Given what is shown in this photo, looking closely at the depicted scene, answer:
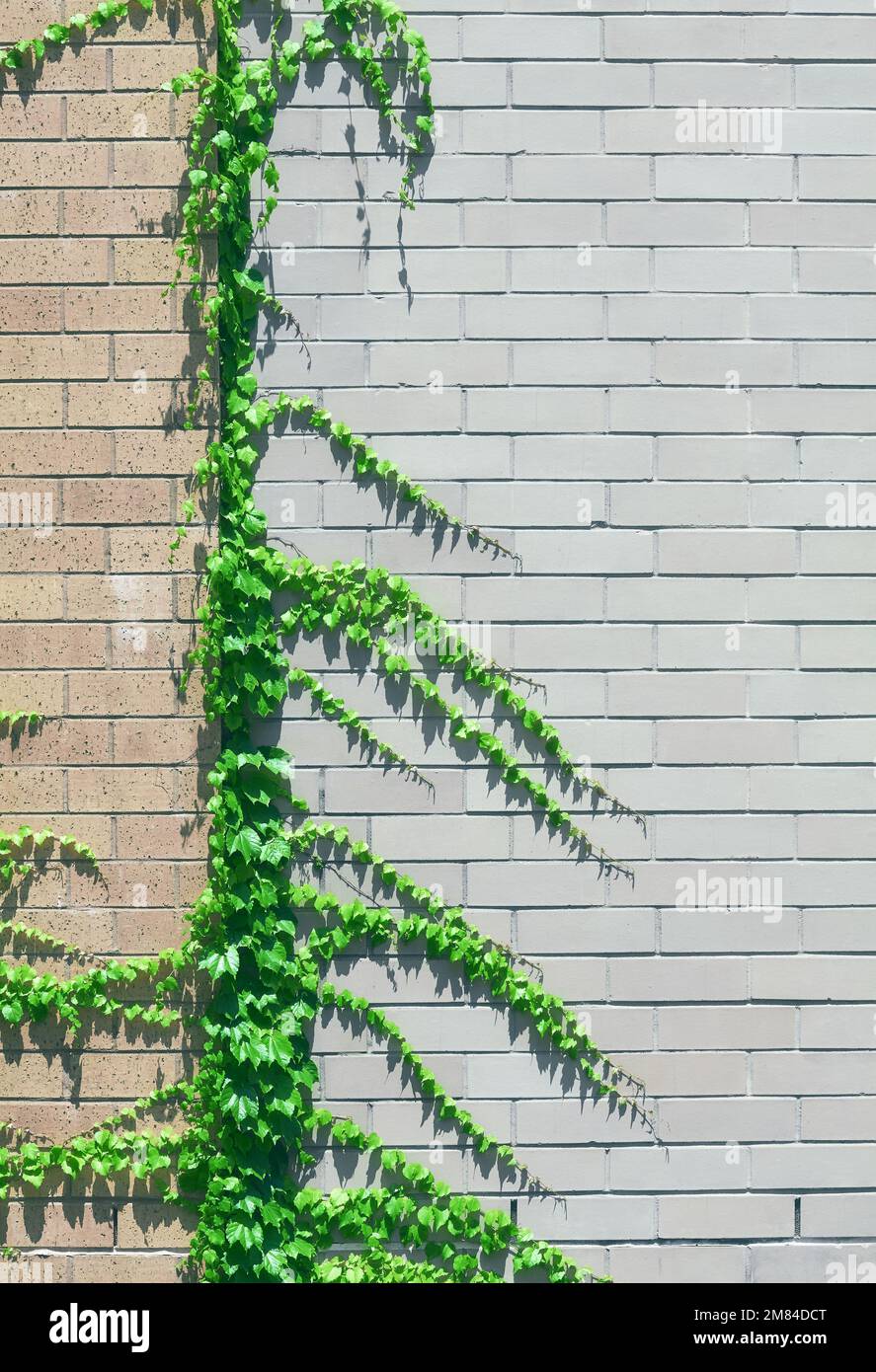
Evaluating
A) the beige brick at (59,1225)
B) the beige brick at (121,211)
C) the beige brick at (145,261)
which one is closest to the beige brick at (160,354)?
the beige brick at (145,261)

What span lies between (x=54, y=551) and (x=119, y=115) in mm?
1193

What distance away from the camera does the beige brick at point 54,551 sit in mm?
2910

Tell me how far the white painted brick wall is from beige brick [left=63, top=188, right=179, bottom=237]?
12.4 inches

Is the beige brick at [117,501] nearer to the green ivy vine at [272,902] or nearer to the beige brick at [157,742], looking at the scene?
the green ivy vine at [272,902]

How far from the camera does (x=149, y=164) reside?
9.43 ft

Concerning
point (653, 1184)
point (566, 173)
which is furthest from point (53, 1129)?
point (566, 173)

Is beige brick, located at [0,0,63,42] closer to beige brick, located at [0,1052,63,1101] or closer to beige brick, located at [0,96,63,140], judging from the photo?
beige brick, located at [0,96,63,140]

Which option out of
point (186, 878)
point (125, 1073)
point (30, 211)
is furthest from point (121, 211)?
point (125, 1073)

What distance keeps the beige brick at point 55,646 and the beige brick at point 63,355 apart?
69 cm

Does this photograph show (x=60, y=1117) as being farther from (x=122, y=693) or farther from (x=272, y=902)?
(x=122, y=693)

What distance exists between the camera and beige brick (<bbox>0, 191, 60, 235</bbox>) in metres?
2.88

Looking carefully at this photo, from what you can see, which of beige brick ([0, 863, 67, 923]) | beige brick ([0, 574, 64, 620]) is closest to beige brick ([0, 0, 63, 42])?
beige brick ([0, 574, 64, 620])

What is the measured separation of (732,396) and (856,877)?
137cm

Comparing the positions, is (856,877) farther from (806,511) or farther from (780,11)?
(780,11)
